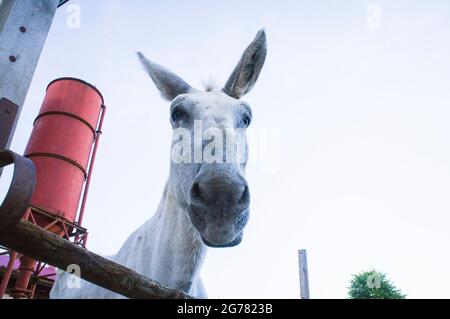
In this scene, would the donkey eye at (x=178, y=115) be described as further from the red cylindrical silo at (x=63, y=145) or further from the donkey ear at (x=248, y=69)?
the red cylindrical silo at (x=63, y=145)

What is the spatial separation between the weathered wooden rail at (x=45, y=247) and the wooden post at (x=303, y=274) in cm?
797

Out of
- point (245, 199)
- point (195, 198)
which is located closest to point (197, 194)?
point (195, 198)

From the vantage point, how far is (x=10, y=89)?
3.65ft

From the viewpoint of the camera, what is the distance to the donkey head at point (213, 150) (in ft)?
5.32

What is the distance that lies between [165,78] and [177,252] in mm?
1775

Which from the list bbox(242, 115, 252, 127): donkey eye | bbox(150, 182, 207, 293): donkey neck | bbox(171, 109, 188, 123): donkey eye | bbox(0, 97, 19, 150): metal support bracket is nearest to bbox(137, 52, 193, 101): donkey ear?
bbox(171, 109, 188, 123): donkey eye

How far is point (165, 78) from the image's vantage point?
3023mm

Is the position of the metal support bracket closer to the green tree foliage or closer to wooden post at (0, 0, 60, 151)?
wooden post at (0, 0, 60, 151)

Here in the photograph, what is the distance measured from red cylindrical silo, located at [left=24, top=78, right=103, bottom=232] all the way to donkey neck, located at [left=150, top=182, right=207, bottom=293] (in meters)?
7.46

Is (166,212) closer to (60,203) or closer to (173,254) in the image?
(173,254)

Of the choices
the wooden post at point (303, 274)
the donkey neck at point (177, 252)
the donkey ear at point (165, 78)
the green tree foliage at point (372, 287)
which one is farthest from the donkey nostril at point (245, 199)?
the green tree foliage at point (372, 287)

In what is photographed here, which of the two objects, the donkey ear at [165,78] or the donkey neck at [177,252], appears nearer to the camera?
the donkey neck at [177,252]

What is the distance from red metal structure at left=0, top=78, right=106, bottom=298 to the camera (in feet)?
27.1
